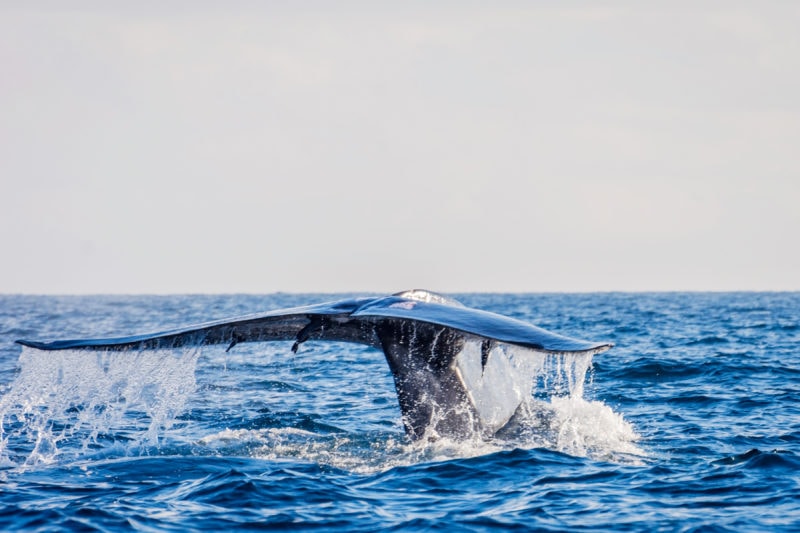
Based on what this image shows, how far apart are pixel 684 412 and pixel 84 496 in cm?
799

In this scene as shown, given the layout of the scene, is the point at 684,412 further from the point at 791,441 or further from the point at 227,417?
the point at 227,417

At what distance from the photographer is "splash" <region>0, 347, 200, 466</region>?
793cm

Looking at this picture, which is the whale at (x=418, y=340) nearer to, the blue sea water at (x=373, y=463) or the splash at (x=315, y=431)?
the splash at (x=315, y=431)

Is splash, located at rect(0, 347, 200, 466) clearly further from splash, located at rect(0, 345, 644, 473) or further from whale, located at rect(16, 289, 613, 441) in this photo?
whale, located at rect(16, 289, 613, 441)

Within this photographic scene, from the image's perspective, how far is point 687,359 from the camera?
20.1 m

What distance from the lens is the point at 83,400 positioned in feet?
40.4

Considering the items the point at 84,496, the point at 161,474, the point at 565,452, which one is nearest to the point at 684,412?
the point at 565,452

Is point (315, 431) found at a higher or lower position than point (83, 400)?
lower

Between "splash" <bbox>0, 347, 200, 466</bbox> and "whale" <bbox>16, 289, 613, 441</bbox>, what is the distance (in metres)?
0.22

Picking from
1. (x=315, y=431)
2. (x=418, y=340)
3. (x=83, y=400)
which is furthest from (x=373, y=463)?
(x=83, y=400)

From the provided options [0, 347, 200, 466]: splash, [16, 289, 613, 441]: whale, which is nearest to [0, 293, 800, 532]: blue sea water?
[0, 347, 200, 466]: splash

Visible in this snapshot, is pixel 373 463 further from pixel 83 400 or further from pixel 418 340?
pixel 83 400

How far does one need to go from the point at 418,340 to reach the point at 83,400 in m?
5.69

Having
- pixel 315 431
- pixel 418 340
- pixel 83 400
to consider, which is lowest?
pixel 315 431
